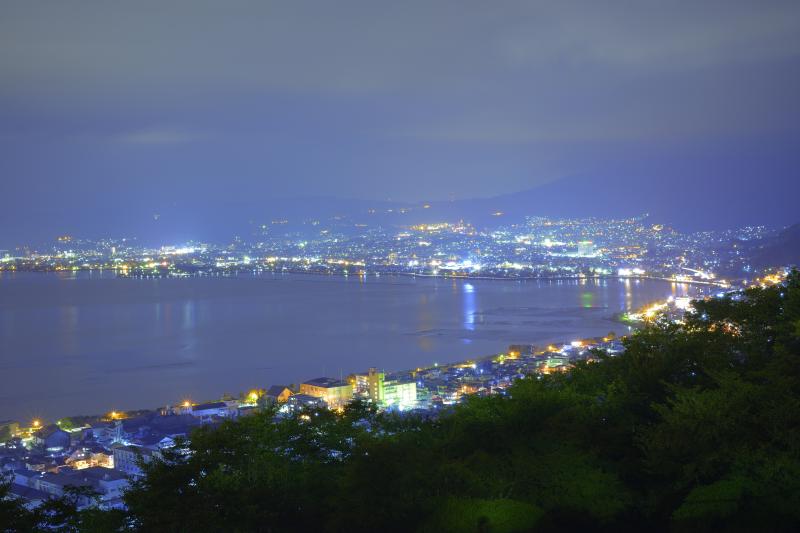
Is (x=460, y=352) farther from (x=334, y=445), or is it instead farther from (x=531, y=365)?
(x=334, y=445)

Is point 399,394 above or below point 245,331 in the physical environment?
below

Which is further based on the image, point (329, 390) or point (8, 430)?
point (329, 390)

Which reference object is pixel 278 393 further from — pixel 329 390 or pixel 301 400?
pixel 301 400

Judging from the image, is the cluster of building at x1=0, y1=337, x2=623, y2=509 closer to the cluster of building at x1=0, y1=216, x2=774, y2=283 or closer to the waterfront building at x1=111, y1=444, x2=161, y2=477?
the waterfront building at x1=111, y1=444, x2=161, y2=477

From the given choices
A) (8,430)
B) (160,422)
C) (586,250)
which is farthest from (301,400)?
(586,250)

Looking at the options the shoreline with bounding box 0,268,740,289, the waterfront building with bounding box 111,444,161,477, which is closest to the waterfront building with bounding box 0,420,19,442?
the waterfront building with bounding box 111,444,161,477

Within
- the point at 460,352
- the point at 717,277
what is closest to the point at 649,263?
the point at 717,277
